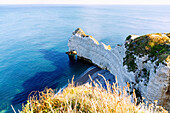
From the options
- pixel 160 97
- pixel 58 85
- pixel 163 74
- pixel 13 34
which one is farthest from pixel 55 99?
pixel 13 34

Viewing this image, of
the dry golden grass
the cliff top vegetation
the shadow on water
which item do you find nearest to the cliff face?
the cliff top vegetation

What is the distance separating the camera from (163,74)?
1541cm

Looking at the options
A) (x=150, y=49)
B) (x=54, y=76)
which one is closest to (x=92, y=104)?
(x=150, y=49)

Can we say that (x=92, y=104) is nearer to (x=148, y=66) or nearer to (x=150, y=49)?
(x=148, y=66)

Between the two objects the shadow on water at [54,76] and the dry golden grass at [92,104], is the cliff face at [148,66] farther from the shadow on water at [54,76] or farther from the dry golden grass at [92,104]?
the shadow on water at [54,76]

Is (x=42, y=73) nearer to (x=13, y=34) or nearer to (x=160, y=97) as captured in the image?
(x=160, y=97)

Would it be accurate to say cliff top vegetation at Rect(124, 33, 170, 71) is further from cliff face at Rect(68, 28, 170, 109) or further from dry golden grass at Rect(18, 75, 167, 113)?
dry golden grass at Rect(18, 75, 167, 113)

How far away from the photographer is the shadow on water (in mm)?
28531

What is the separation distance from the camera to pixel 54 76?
1357 inches

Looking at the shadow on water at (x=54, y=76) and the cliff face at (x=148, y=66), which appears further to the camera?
the shadow on water at (x=54, y=76)

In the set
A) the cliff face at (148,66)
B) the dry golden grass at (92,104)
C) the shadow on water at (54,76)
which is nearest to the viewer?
the dry golden grass at (92,104)

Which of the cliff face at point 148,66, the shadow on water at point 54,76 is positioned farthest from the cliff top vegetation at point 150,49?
the shadow on water at point 54,76

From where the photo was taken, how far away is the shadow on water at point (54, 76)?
93.6 ft

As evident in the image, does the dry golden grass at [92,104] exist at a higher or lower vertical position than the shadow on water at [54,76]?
higher
